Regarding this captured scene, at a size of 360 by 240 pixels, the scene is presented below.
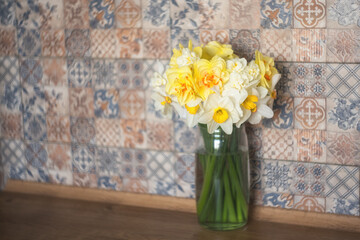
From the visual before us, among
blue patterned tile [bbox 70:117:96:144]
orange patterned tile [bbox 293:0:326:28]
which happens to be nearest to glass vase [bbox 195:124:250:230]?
orange patterned tile [bbox 293:0:326:28]

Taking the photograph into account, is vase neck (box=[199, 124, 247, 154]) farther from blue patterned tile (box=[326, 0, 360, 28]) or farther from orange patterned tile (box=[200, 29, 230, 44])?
blue patterned tile (box=[326, 0, 360, 28])

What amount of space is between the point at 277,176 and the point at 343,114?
0.87 feet

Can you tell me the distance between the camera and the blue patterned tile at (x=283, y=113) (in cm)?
142

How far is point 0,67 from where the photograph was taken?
1.78 metres

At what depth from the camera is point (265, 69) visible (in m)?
1.28

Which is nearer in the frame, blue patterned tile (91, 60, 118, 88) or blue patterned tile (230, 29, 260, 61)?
blue patterned tile (230, 29, 260, 61)

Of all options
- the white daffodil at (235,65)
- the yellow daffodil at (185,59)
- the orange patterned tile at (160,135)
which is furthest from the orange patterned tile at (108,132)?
the white daffodil at (235,65)

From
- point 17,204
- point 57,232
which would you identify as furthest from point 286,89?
point 17,204

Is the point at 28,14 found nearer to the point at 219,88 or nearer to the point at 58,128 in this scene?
the point at 58,128

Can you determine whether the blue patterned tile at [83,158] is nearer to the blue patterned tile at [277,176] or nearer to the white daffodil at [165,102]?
the white daffodil at [165,102]

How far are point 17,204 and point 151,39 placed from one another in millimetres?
739

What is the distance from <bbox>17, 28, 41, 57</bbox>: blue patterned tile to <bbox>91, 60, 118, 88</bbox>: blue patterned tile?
0.23 metres

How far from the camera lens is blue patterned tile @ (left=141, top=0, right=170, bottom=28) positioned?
1.50 m

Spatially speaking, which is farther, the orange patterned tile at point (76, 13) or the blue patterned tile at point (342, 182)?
the orange patterned tile at point (76, 13)
